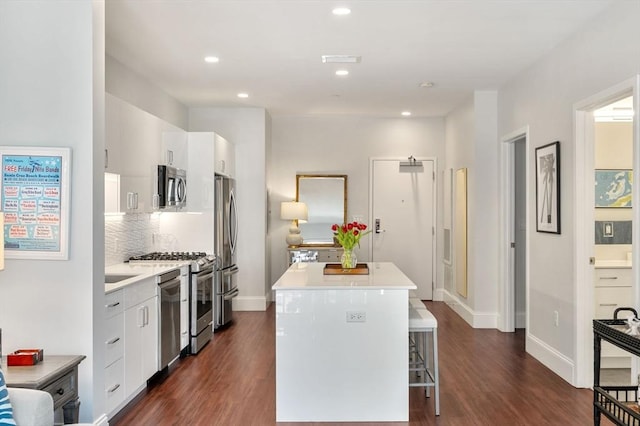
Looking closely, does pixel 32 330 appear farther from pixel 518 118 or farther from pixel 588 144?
pixel 518 118

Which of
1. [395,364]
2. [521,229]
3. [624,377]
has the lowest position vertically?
[624,377]

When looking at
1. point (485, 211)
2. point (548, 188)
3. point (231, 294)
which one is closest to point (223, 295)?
point (231, 294)

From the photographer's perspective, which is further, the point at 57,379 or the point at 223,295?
the point at 223,295

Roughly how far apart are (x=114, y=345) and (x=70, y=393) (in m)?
0.65

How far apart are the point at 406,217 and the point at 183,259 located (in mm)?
3840

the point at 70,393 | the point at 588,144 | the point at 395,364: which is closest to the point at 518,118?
the point at 588,144

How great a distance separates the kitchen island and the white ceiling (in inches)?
76.9

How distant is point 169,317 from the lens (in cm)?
421

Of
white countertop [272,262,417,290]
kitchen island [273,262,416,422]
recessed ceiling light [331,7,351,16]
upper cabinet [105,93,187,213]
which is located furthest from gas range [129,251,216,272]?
recessed ceiling light [331,7,351,16]

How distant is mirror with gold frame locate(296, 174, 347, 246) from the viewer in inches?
295

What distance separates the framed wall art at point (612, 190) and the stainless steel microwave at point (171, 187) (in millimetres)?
4067

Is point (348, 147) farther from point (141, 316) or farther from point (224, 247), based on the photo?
point (141, 316)

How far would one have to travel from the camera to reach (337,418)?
10.6 feet

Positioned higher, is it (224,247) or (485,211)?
(485,211)
